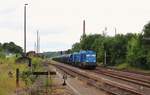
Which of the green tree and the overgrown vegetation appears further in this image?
the green tree

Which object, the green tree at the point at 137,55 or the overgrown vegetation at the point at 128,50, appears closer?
the overgrown vegetation at the point at 128,50

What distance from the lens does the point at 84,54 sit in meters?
67.1

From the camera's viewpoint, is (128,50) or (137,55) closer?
(137,55)

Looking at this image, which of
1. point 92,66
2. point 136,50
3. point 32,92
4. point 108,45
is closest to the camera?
point 32,92

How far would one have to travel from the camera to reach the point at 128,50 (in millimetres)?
65625

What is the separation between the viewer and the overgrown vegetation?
60062 mm

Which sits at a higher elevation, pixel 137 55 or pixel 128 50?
pixel 128 50

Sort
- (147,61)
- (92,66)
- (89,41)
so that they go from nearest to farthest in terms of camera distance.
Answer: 1. (147,61)
2. (92,66)
3. (89,41)

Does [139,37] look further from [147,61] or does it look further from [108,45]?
[108,45]

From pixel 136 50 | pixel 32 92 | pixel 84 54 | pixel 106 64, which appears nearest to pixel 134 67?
pixel 136 50

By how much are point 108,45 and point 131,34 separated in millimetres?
6147

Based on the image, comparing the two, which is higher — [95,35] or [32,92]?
[95,35]

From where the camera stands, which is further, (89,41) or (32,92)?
(89,41)

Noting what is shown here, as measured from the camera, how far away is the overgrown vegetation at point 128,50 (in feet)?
197
